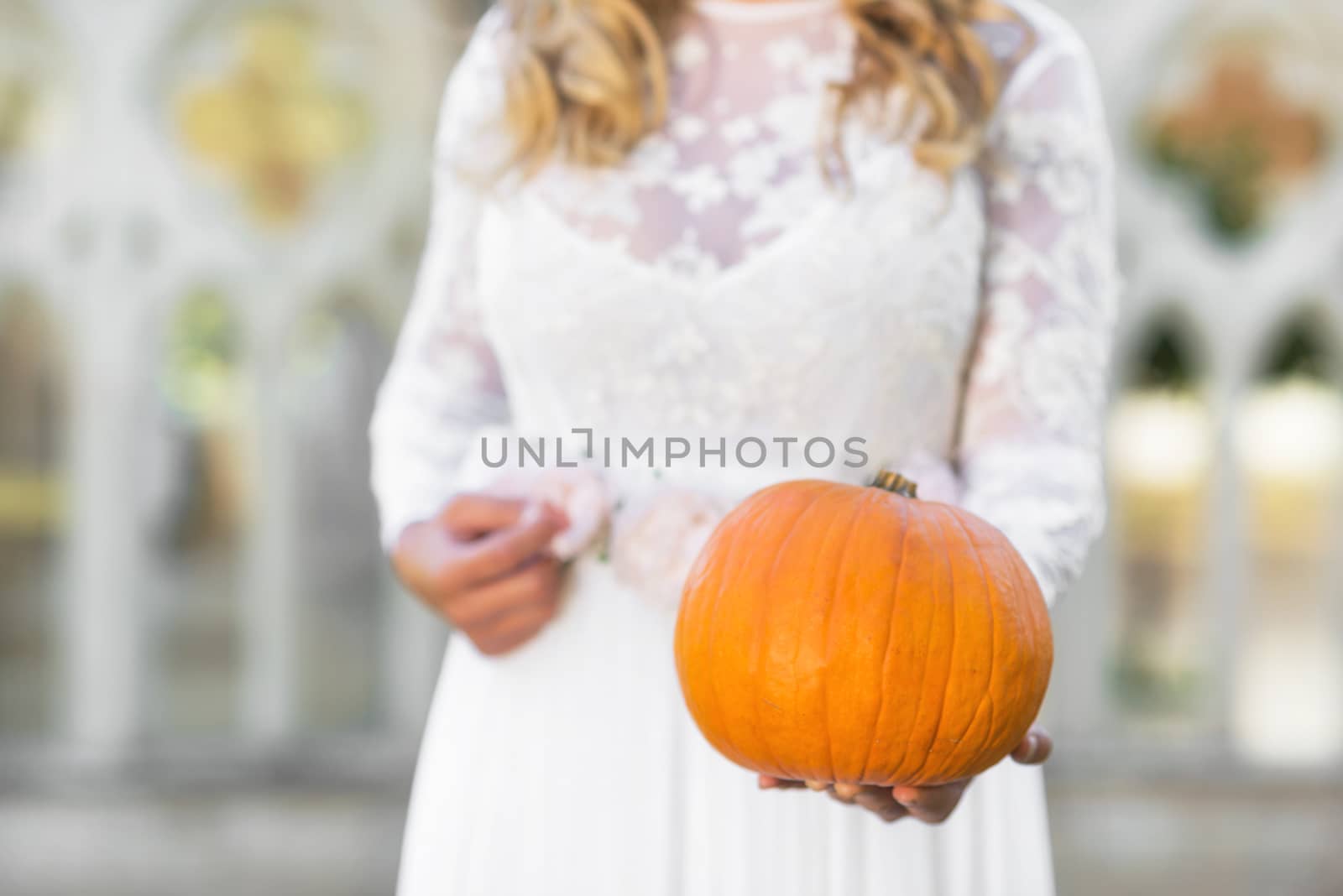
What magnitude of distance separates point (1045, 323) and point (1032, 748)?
1.22 ft

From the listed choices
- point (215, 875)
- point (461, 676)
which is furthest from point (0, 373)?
point (461, 676)

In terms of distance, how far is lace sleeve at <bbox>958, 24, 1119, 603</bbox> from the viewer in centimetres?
122

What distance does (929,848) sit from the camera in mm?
1312

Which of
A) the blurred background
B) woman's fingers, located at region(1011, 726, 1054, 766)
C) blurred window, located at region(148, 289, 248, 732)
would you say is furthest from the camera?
blurred window, located at region(148, 289, 248, 732)

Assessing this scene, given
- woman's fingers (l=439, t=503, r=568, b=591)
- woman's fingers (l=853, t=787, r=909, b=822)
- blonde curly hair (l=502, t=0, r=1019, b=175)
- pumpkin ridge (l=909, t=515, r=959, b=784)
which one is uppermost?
blonde curly hair (l=502, t=0, r=1019, b=175)

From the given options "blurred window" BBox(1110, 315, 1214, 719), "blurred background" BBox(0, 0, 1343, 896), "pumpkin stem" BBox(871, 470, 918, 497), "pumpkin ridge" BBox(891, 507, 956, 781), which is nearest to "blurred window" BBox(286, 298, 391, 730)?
"blurred background" BBox(0, 0, 1343, 896)

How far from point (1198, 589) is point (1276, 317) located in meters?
0.78

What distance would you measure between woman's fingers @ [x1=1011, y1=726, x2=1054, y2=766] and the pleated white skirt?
16cm

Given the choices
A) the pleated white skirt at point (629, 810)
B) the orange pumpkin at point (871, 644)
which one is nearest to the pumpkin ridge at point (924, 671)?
the orange pumpkin at point (871, 644)

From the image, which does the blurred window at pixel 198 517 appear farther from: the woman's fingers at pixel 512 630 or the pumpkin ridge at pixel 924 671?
the pumpkin ridge at pixel 924 671

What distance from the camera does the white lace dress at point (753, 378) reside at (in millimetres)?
1255

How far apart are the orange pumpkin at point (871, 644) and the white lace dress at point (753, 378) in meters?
0.16

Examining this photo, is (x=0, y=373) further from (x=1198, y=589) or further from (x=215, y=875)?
(x=1198, y=589)

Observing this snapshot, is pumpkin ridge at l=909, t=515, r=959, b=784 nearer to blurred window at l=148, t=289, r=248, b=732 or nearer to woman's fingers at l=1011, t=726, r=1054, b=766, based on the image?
woman's fingers at l=1011, t=726, r=1054, b=766
